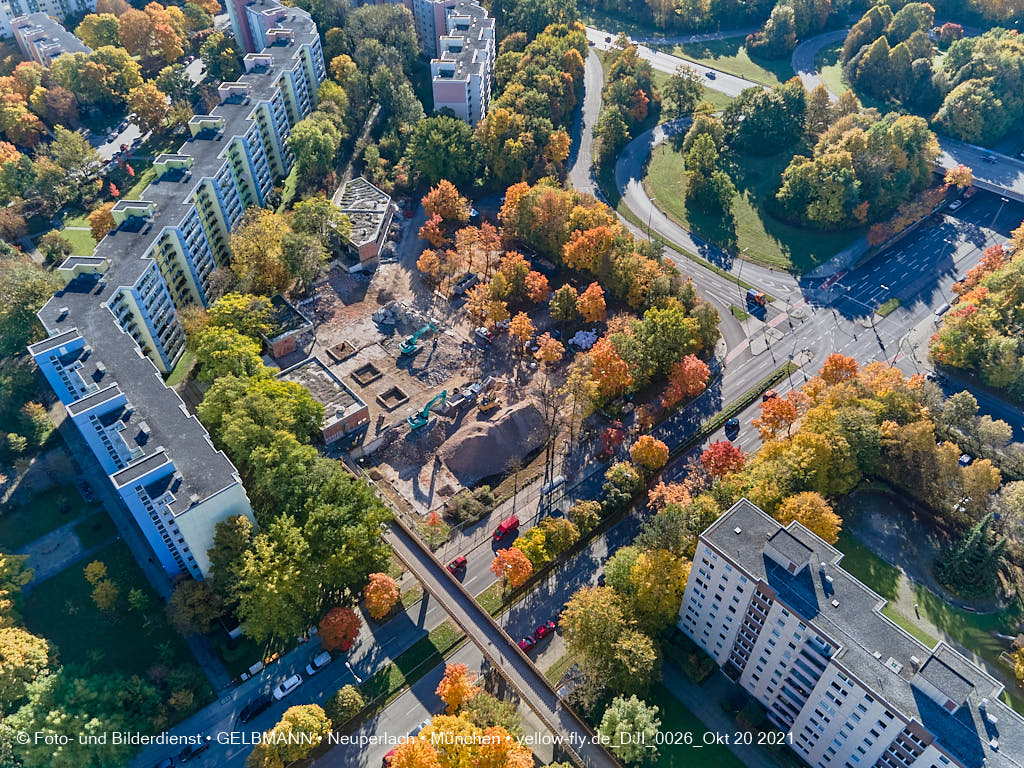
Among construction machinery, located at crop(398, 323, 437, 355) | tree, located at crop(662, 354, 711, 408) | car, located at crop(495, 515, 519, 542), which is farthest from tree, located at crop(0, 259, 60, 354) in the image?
tree, located at crop(662, 354, 711, 408)

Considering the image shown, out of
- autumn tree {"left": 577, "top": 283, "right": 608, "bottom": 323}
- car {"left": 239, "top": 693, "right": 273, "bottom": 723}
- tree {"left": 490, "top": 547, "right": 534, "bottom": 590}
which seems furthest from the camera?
autumn tree {"left": 577, "top": 283, "right": 608, "bottom": 323}

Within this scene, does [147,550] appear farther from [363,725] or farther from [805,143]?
[805,143]

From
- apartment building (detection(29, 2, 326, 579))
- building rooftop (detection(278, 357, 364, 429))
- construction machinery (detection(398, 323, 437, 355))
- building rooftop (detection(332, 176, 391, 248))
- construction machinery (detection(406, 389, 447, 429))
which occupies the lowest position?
construction machinery (detection(406, 389, 447, 429))

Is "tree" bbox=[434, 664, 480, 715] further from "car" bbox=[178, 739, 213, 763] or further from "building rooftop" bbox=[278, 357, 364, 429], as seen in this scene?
"building rooftop" bbox=[278, 357, 364, 429]

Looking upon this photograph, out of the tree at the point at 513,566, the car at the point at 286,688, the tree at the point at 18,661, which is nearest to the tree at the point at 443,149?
the tree at the point at 513,566

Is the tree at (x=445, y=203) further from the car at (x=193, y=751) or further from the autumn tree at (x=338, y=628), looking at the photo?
the car at (x=193, y=751)

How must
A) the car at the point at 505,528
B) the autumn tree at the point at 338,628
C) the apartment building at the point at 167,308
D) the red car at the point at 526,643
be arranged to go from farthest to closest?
the car at the point at 505,528 < the red car at the point at 526,643 < the apartment building at the point at 167,308 < the autumn tree at the point at 338,628
